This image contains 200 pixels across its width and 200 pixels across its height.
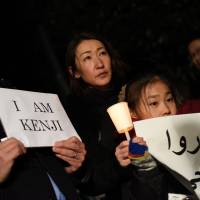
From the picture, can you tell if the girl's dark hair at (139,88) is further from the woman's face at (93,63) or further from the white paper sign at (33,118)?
the white paper sign at (33,118)

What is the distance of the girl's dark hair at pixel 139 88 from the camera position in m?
2.46

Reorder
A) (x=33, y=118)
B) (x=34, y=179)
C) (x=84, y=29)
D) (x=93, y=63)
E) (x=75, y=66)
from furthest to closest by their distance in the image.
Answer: (x=84, y=29) < (x=75, y=66) < (x=93, y=63) < (x=33, y=118) < (x=34, y=179)

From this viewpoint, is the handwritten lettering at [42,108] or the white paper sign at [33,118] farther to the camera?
the handwritten lettering at [42,108]

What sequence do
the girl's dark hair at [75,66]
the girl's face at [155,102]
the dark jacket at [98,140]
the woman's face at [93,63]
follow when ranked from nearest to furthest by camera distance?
the dark jacket at [98,140] → the girl's face at [155,102] → the woman's face at [93,63] → the girl's dark hair at [75,66]

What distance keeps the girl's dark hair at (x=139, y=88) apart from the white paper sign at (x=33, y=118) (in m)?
0.49

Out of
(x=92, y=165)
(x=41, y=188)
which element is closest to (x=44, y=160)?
(x=41, y=188)

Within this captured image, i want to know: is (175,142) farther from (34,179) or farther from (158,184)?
(34,179)

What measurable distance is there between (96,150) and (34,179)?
0.46 metres

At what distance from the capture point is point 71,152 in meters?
1.98

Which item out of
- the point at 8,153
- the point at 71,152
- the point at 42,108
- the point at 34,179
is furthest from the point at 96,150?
the point at 8,153

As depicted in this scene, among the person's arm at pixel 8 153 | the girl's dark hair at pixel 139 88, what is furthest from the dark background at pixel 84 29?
the person's arm at pixel 8 153

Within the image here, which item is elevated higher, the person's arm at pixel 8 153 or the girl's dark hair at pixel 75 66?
the girl's dark hair at pixel 75 66

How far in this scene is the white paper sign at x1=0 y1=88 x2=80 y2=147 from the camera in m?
1.83

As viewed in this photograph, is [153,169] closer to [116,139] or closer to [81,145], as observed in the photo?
[81,145]
